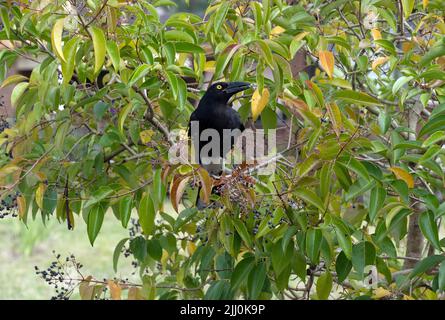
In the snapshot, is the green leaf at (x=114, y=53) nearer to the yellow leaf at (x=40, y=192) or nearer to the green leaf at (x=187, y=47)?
the green leaf at (x=187, y=47)

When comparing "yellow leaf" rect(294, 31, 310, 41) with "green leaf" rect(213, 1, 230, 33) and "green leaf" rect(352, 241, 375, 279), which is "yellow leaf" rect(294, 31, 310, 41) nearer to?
"green leaf" rect(213, 1, 230, 33)

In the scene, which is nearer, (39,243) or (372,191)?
(372,191)

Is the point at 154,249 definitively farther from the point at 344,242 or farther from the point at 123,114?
the point at 344,242

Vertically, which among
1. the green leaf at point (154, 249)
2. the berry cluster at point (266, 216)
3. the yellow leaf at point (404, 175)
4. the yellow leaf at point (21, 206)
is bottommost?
the green leaf at point (154, 249)

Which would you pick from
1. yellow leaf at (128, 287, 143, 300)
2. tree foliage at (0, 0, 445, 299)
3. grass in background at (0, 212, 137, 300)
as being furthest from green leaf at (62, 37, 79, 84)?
grass in background at (0, 212, 137, 300)

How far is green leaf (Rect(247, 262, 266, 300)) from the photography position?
7.54 ft

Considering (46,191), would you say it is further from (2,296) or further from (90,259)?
(90,259)

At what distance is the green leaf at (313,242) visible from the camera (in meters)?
2.04

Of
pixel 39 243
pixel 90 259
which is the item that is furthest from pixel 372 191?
pixel 39 243

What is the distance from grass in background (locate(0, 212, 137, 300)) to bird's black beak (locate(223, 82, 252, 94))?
3680 mm

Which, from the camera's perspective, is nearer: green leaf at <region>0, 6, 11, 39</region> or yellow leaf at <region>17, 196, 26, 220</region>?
green leaf at <region>0, 6, 11, 39</region>

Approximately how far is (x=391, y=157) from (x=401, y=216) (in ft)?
0.57

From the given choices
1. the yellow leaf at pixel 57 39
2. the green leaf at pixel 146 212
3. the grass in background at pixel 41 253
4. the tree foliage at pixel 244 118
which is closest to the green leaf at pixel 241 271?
the tree foliage at pixel 244 118
